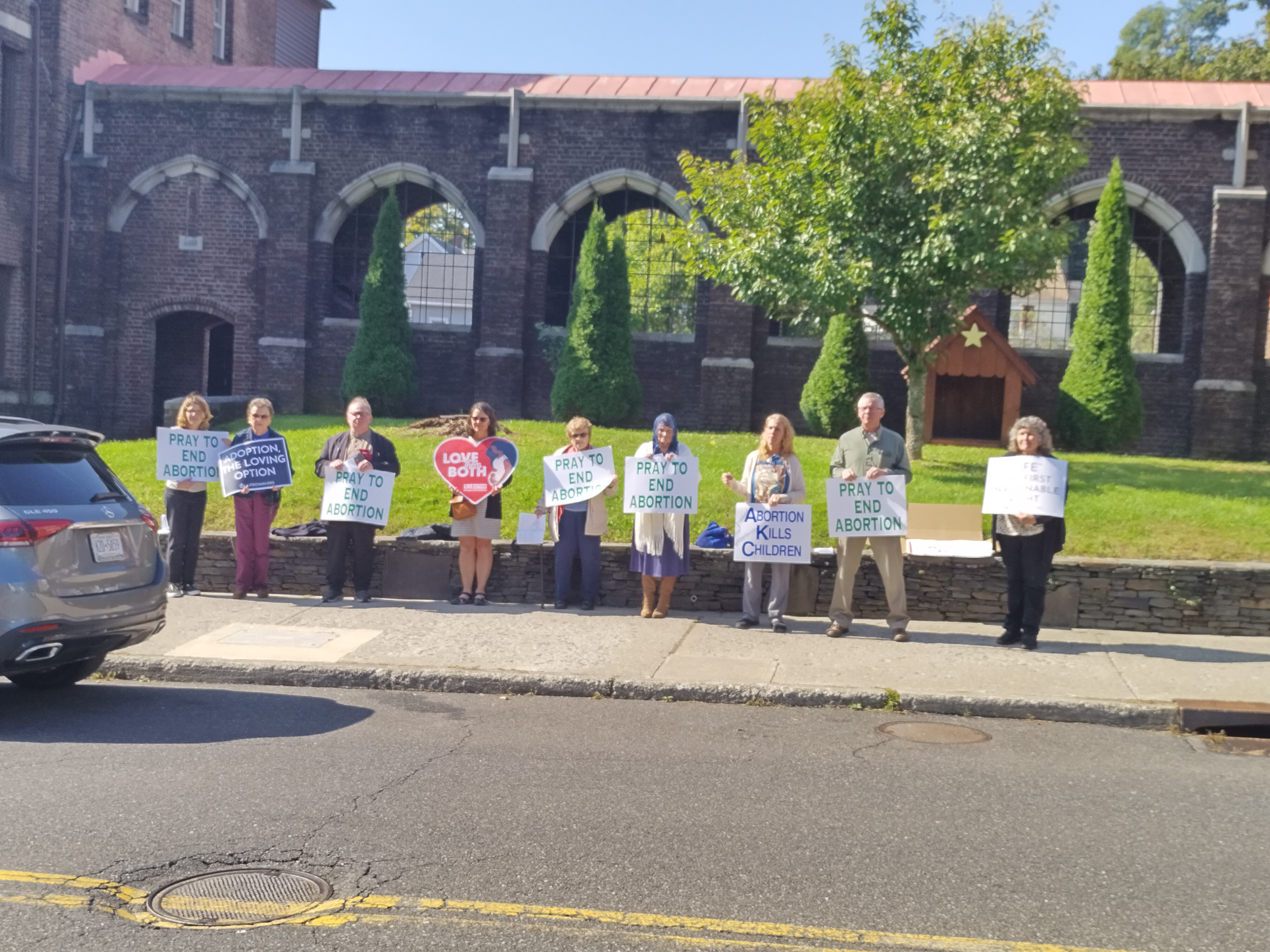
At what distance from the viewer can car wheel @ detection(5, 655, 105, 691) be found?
811 cm

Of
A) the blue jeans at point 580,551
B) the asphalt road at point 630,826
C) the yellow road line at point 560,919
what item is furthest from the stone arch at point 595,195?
the yellow road line at point 560,919

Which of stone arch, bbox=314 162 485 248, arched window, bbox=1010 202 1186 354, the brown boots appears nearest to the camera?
the brown boots

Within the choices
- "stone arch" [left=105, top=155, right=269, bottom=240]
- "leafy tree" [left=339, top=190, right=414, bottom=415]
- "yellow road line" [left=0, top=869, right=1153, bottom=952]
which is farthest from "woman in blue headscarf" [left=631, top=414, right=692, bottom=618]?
"stone arch" [left=105, top=155, right=269, bottom=240]

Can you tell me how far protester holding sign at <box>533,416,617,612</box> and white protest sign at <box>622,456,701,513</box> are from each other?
0.99 ft

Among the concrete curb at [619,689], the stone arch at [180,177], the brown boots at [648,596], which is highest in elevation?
the stone arch at [180,177]

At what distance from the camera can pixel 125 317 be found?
84.5ft

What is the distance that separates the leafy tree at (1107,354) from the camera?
70.0ft

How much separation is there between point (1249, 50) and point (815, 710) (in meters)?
39.2

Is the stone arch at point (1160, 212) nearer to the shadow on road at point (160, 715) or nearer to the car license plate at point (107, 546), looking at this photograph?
the shadow on road at point (160, 715)

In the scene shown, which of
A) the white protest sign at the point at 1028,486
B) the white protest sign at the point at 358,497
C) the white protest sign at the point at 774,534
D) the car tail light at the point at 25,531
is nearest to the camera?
the car tail light at the point at 25,531

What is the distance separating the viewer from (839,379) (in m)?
21.6

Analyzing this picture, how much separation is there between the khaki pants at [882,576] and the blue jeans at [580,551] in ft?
6.95

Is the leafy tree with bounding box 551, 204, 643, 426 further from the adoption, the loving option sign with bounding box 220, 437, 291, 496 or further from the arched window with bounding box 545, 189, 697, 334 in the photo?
the adoption, the loving option sign with bounding box 220, 437, 291, 496

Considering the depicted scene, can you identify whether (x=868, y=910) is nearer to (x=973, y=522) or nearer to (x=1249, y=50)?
(x=973, y=522)
